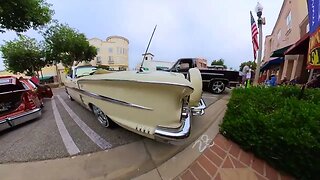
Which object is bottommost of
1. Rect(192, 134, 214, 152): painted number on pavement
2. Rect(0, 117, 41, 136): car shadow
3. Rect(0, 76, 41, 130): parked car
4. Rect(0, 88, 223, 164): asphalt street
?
Rect(0, 117, 41, 136): car shadow

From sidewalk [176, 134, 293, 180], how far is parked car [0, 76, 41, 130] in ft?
12.4

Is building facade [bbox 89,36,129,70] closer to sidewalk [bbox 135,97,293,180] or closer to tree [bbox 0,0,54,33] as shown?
tree [bbox 0,0,54,33]

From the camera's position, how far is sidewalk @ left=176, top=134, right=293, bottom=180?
99.3 inches

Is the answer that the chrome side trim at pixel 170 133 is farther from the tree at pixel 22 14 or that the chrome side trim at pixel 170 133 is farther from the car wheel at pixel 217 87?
the tree at pixel 22 14

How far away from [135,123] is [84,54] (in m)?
29.1

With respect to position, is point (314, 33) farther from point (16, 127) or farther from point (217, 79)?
point (16, 127)

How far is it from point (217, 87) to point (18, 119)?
725 centimetres

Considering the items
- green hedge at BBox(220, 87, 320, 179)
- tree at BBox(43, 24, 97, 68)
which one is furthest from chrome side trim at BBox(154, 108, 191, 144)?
tree at BBox(43, 24, 97, 68)

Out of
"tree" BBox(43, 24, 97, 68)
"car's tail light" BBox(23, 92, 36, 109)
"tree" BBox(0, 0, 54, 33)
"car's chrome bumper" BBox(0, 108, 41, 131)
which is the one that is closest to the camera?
"car's chrome bumper" BBox(0, 108, 41, 131)

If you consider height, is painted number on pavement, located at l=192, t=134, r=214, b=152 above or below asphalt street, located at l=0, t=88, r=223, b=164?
above

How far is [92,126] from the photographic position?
421cm

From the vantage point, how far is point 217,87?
338 inches

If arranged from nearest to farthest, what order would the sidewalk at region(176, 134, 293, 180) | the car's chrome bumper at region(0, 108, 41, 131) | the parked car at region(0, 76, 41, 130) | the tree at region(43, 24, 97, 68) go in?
the sidewalk at region(176, 134, 293, 180) < the car's chrome bumper at region(0, 108, 41, 131) < the parked car at region(0, 76, 41, 130) < the tree at region(43, 24, 97, 68)

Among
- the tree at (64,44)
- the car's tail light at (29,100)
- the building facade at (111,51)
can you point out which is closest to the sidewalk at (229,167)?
the car's tail light at (29,100)
